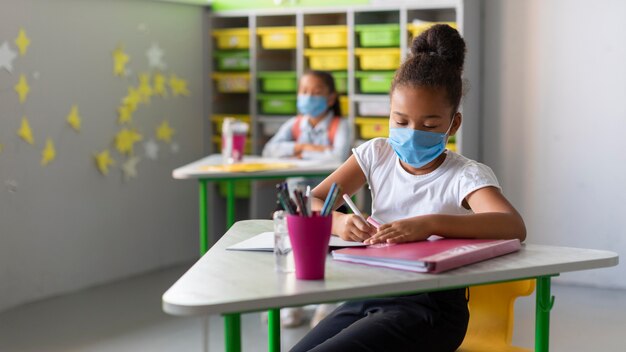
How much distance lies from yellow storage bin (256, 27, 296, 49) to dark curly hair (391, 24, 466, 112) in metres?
3.16

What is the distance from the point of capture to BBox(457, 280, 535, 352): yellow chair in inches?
85.0

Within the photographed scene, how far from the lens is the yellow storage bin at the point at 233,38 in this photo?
5602 millimetres

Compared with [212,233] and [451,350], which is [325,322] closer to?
[451,350]

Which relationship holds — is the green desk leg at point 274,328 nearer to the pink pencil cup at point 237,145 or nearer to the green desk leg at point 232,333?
the green desk leg at point 232,333

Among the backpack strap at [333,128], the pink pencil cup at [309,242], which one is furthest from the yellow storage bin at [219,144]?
the pink pencil cup at [309,242]

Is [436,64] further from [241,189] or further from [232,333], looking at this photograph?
[241,189]

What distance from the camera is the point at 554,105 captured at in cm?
493

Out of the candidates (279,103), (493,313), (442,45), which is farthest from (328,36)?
(493,313)

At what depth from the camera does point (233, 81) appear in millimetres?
5652

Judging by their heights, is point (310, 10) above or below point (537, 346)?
above

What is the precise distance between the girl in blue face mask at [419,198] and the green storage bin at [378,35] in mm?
2743

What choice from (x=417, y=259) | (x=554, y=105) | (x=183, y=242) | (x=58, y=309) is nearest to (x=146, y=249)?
(x=183, y=242)

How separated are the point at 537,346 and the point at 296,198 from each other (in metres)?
0.67

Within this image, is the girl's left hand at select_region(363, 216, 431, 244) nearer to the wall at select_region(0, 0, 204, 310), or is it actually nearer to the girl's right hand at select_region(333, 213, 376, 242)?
the girl's right hand at select_region(333, 213, 376, 242)
